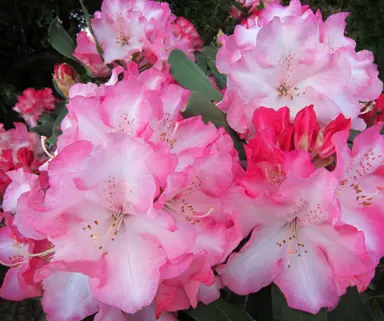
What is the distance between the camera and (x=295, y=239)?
406mm

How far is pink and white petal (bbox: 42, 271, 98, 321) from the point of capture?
399 millimetres

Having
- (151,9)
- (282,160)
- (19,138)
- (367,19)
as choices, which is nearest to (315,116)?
(282,160)

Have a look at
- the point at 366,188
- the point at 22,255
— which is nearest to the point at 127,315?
the point at 22,255

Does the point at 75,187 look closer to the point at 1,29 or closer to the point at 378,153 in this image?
the point at 378,153

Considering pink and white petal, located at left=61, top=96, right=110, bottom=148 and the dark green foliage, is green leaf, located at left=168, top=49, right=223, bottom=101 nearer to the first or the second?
pink and white petal, located at left=61, top=96, right=110, bottom=148

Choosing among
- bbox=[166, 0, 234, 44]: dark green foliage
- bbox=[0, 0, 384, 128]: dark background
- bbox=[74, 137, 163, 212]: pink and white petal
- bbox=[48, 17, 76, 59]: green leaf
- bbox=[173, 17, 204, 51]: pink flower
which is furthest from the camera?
bbox=[166, 0, 234, 44]: dark green foliage

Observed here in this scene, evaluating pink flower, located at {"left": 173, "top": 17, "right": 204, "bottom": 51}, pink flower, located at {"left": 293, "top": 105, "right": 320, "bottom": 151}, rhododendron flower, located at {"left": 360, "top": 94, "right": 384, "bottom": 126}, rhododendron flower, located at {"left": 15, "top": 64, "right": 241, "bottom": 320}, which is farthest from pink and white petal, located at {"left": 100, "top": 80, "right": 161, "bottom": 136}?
pink flower, located at {"left": 173, "top": 17, "right": 204, "bottom": 51}

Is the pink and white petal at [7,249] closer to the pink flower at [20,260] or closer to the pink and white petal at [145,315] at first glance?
the pink flower at [20,260]

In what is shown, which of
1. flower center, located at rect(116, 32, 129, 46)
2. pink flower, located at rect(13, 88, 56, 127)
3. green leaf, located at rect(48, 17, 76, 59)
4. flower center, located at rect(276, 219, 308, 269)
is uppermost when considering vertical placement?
flower center, located at rect(116, 32, 129, 46)

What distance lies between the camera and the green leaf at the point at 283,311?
41cm

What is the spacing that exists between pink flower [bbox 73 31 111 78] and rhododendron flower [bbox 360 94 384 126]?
370 millimetres

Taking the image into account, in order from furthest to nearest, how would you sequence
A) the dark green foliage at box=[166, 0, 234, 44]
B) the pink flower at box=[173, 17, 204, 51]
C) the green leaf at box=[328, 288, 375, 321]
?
the dark green foliage at box=[166, 0, 234, 44], the pink flower at box=[173, 17, 204, 51], the green leaf at box=[328, 288, 375, 321]

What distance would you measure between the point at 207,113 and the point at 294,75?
88mm

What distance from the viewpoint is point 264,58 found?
443 mm
